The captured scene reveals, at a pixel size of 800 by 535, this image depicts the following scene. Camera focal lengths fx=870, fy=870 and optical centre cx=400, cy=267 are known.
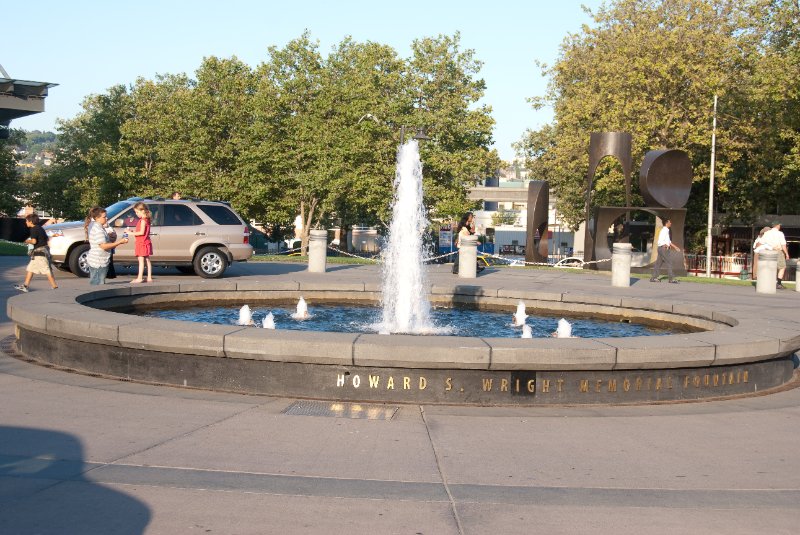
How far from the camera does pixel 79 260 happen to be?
20.0 m

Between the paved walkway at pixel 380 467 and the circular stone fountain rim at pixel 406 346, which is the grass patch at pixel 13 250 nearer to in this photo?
the circular stone fountain rim at pixel 406 346

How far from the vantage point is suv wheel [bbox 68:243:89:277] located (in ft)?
65.4

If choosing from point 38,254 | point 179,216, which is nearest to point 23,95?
point 179,216

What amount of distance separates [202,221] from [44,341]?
36.0 ft

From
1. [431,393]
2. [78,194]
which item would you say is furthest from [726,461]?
[78,194]

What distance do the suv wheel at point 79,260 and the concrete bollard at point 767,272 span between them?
17.6m

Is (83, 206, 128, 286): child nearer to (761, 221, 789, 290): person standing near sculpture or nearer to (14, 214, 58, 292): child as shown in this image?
(14, 214, 58, 292): child

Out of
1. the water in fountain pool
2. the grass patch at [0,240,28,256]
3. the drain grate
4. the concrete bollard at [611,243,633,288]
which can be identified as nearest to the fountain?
the water in fountain pool

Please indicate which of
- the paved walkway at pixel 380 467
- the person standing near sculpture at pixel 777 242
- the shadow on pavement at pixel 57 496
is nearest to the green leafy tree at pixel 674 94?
the person standing near sculpture at pixel 777 242

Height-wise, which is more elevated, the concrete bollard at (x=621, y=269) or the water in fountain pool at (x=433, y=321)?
the concrete bollard at (x=621, y=269)

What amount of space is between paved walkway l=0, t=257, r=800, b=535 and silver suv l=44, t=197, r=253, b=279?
11.7m

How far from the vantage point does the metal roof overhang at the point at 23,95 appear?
91.8ft

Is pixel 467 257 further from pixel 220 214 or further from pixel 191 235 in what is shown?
pixel 191 235

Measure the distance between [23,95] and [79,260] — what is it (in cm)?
1123
